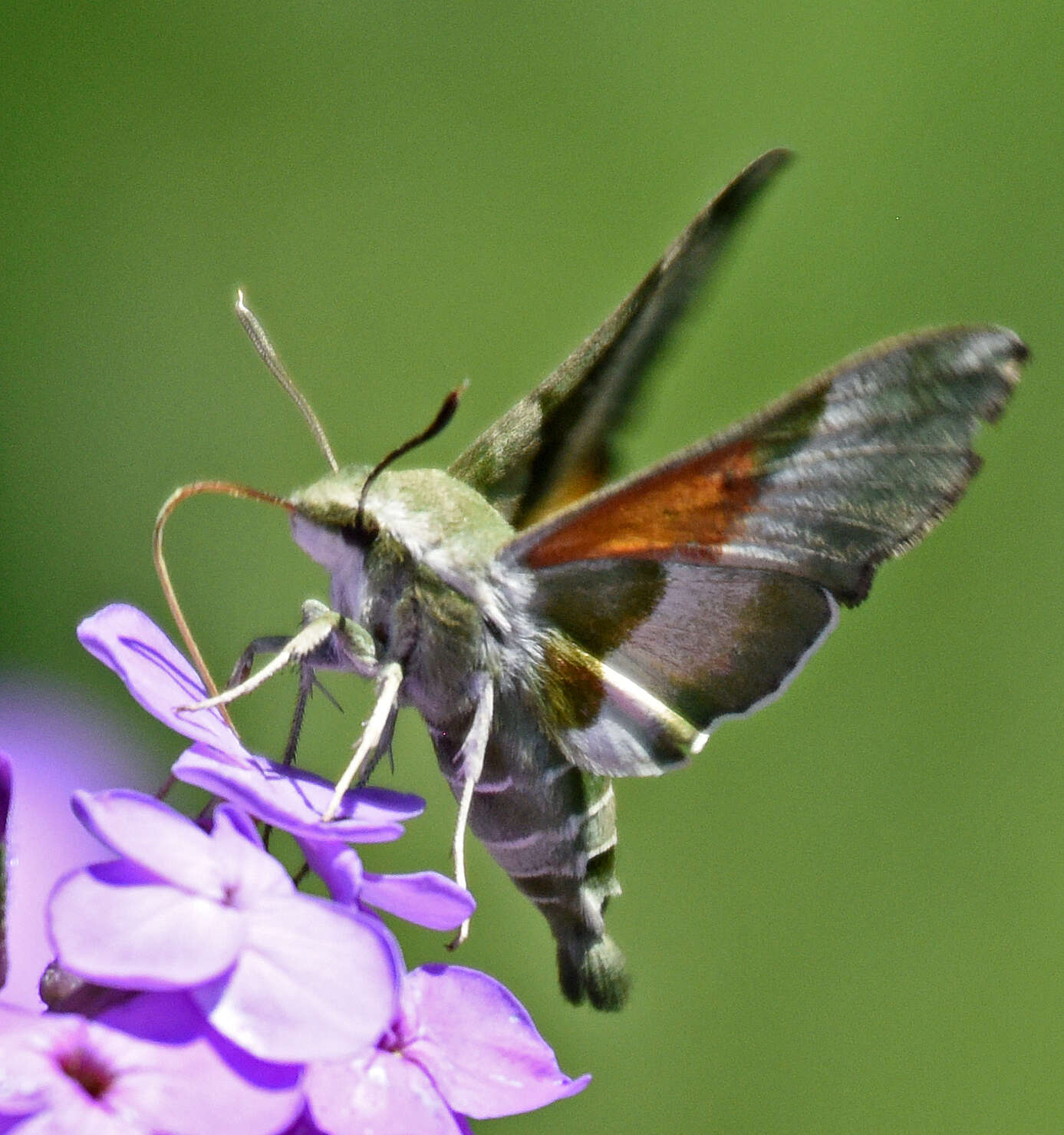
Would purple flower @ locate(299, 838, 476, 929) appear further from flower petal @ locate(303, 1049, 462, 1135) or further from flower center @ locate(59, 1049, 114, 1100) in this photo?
flower center @ locate(59, 1049, 114, 1100)

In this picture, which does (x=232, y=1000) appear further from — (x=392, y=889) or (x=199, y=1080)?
(x=392, y=889)

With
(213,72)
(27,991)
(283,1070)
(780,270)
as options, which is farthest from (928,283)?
(283,1070)

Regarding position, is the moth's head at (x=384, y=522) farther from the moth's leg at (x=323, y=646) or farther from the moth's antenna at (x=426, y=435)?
the moth's leg at (x=323, y=646)

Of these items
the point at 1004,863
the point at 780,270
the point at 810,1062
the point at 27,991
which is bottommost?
the point at 810,1062

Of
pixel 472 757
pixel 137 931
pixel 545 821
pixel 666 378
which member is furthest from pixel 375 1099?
pixel 666 378

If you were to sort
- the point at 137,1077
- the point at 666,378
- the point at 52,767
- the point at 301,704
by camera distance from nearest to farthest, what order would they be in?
the point at 137,1077, the point at 301,704, the point at 52,767, the point at 666,378

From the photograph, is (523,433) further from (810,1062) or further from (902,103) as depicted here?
(902,103)
